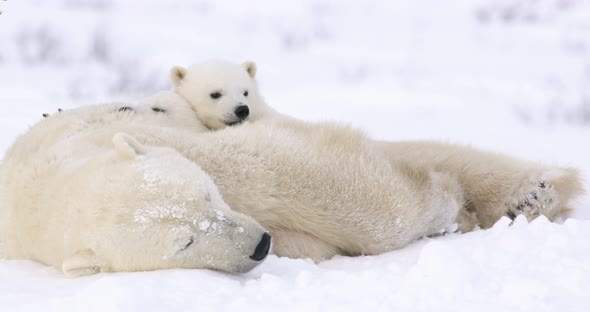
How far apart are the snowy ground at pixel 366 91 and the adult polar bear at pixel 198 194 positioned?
103 millimetres

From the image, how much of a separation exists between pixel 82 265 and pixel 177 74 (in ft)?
→ 8.95

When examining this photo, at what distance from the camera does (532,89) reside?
937 cm

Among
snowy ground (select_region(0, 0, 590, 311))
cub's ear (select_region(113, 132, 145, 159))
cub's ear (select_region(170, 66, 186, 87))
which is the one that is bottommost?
snowy ground (select_region(0, 0, 590, 311))

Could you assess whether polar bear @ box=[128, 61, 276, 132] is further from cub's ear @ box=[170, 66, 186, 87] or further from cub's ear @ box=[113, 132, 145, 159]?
cub's ear @ box=[113, 132, 145, 159]

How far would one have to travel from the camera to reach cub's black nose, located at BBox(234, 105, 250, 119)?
4.67 m

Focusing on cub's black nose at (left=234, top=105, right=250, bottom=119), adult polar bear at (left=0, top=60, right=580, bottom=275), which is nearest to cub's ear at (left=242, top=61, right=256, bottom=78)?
cub's black nose at (left=234, top=105, right=250, bottom=119)

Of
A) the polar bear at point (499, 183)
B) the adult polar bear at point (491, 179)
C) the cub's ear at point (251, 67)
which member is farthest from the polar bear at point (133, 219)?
the cub's ear at point (251, 67)

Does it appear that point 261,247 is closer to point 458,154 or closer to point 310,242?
point 310,242

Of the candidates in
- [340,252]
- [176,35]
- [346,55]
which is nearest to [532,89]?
[346,55]

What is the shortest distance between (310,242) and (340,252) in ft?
0.47

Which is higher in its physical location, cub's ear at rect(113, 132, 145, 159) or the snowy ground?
cub's ear at rect(113, 132, 145, 159)

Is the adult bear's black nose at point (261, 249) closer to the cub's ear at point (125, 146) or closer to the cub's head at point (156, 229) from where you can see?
the cub's head at point (156, 229)

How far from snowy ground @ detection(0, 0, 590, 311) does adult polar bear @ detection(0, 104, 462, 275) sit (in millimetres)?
103

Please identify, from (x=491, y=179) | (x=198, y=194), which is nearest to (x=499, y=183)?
(x=491, y=179)
